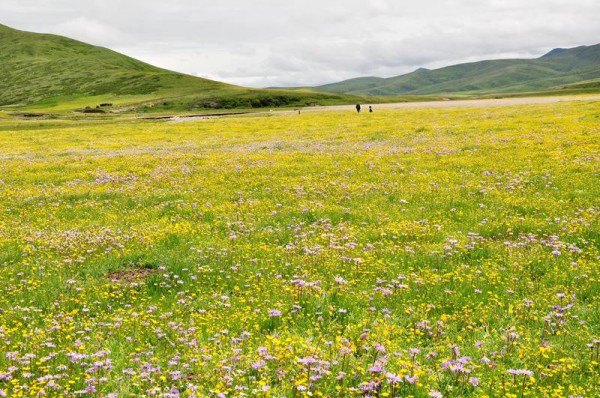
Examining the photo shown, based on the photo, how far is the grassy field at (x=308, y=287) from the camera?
6.73 m

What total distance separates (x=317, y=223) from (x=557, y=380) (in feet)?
29.9

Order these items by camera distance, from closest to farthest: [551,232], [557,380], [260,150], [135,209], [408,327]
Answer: [557,380] < [408,327] < [551,232] < [135,209] < [260,150]

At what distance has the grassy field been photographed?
6.73 meters

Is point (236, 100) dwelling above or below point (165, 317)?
above

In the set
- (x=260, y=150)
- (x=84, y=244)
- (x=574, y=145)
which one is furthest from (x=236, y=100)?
(x=84, y=244)

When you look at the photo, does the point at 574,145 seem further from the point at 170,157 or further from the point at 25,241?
the point at 25,241

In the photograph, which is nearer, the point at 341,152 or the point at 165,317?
the point at 165,317

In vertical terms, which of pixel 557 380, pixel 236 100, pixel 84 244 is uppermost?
pixel 236 100

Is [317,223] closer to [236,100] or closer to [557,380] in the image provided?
[557,380]

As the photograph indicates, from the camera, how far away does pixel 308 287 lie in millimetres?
9961

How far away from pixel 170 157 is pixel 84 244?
68.7 ft

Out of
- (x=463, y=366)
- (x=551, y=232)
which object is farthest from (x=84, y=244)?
(x=551, y=232)

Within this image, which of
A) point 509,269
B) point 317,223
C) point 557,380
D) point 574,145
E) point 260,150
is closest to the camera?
point 557,380

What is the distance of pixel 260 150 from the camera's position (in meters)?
37.2
